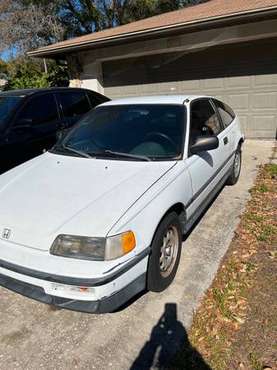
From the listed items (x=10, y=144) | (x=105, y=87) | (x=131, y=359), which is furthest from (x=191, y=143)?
(x=105, y=87)

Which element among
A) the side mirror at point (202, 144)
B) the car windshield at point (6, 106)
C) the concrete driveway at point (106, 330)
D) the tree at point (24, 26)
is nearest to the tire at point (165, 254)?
the concrete driveway at point (106, 330)

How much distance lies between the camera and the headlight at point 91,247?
2311 millimetres

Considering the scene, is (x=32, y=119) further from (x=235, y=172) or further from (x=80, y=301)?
(x=80, y=301)

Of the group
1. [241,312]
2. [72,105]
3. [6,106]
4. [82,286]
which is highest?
[6,106]

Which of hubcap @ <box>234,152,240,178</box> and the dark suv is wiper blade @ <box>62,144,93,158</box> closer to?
the dark suv

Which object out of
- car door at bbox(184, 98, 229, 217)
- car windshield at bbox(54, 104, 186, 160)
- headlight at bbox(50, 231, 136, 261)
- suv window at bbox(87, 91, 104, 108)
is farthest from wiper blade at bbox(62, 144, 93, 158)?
suv window at bbox(87, 91, 104, 108)

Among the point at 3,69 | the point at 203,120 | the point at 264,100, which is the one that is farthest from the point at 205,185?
the point at 3,69

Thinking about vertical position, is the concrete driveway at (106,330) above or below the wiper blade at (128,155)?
below

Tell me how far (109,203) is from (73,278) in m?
0.63

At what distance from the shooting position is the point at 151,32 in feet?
27.7

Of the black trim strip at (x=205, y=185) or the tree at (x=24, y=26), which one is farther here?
the tree at (x=24, y=26)

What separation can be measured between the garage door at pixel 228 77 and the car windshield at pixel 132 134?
213 inches

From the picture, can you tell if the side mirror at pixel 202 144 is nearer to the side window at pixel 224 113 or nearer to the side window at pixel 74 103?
the side window at pixel 224 113

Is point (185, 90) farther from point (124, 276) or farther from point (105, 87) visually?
point (124, 276)
